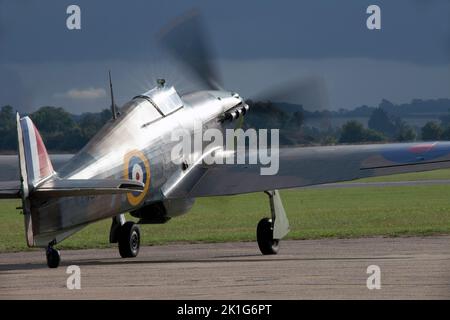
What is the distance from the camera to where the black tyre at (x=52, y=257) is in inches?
711

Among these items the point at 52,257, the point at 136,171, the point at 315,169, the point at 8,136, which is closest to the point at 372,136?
the point at 8,136

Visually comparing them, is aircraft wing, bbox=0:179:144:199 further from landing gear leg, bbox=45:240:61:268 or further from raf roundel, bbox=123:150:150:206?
landing gear leg, bbox=45:240:61:268

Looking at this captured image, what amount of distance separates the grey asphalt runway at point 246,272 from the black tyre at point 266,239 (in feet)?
0.84

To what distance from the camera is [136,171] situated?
18562 mm

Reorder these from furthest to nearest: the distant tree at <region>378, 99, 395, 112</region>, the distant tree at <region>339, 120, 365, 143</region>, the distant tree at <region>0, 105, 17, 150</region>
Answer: the distant tree at <region>378, 99, 395, 112</region> < the distant tree at <region>339, 120, 365, 143</region> < the distant tree at <region>0, 105, 17, 150</region>

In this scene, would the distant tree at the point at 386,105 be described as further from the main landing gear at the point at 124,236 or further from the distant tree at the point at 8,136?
the main landing gear at the point at 124,236

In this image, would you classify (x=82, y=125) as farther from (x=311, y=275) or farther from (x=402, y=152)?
(x=311, y=275)

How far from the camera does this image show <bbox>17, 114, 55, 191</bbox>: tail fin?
628 inches

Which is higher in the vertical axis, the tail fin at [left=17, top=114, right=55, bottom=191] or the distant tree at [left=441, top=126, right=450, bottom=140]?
the distant tree at [left=441, top=126, right=450, bottom=140]

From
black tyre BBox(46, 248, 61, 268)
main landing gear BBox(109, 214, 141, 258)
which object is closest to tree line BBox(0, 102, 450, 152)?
main landing gear BBox(109, 214, 141, 258)

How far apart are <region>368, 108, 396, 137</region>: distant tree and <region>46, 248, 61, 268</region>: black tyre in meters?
110

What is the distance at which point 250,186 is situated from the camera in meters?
20.2

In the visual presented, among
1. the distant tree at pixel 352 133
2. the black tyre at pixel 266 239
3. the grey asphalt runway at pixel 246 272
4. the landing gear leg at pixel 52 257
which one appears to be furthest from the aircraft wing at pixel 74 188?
the distant tree at pixel 352 133

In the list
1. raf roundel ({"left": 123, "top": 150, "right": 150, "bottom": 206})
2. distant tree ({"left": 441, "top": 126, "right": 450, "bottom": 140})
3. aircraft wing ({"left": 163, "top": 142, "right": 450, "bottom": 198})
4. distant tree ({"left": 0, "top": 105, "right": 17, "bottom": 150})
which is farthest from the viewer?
distant tree ({"left": 441, "top": 126, "right": 450, "bottom": 140})
